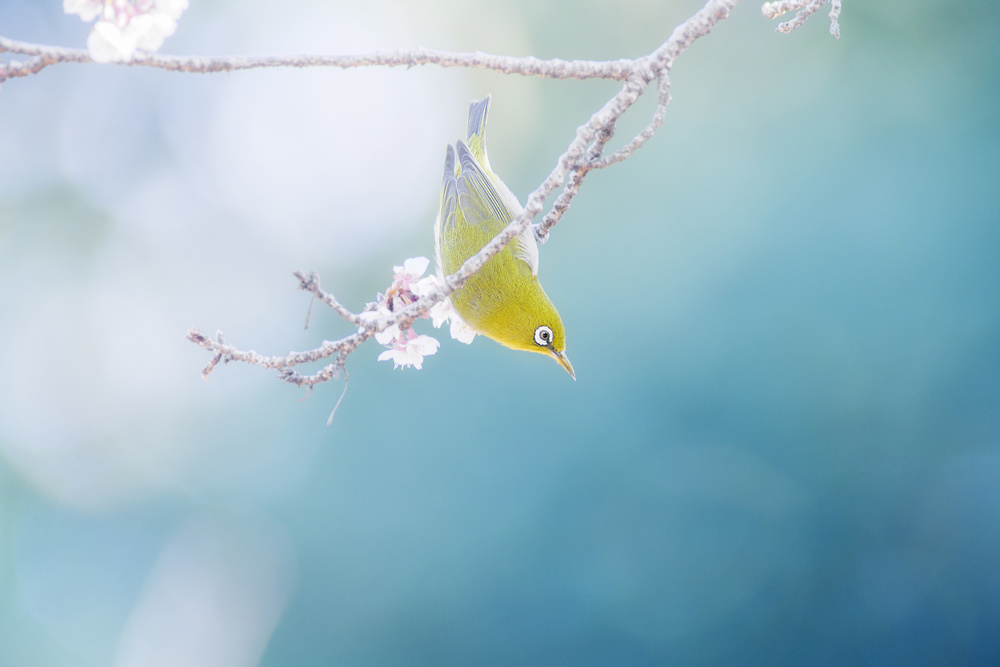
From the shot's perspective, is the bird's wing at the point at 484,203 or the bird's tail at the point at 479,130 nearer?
the bird's wing at the point at 484,203

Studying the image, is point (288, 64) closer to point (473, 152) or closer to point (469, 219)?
point (469, 219)

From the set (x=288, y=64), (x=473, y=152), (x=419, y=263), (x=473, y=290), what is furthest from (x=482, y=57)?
(x=473, y=152)

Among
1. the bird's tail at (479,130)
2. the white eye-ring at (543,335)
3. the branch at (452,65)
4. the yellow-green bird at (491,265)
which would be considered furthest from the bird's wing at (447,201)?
the branch at (452,65)

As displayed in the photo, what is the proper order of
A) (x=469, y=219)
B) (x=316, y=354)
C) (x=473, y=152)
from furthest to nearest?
(x=473, y=152) → (x=469, y=219) → (x=316, y=354)

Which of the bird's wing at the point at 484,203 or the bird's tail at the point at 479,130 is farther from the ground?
the bird's tail at the point at 479,130

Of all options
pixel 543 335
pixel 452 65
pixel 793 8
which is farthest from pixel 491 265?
pixel 793 8

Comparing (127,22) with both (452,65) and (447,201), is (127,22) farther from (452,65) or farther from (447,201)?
(447,201)

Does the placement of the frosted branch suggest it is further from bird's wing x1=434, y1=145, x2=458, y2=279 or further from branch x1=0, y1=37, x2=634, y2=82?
bird's wing x1=434, y1=145, x2=458, y2=279

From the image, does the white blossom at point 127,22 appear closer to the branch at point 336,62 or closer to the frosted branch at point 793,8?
the branch at point 336,62
